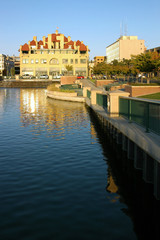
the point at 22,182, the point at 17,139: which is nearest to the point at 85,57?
the point at 17,139

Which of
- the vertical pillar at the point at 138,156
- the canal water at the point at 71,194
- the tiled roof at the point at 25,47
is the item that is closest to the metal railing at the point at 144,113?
the vertical pillar at the point at 138,156

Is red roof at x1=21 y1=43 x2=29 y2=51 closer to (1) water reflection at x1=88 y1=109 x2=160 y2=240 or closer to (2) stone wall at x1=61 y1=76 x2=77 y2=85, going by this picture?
(2) stone wall at x1=61 y1=76 x2=77 y2=85

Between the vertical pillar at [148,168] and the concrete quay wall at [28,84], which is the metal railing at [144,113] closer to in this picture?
the vertical pillar at [148,168]

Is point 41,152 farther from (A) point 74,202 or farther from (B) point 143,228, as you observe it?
(B) point 143,228

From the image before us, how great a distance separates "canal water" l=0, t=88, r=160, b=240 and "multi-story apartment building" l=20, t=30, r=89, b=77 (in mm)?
143291

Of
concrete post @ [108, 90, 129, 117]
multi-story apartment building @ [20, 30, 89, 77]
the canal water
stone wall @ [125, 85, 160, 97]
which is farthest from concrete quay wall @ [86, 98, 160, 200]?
multi-story apartment building @ [20, 30, 89, 77]

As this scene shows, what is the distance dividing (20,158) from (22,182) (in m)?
4.34

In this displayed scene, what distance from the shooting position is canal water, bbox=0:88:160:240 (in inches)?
361

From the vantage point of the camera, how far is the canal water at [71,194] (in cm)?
918

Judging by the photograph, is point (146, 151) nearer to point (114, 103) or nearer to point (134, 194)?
point (134, 194)

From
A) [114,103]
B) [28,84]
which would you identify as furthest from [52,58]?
[114,103]

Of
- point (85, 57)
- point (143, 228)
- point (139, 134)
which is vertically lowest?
point (143, 228)

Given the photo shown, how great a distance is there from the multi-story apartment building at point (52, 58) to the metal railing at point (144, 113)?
145275mm

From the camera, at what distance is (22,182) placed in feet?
44.2
